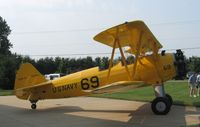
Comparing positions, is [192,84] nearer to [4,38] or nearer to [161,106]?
[161,106]

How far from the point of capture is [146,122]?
1304 centimetres

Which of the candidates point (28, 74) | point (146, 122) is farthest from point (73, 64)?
point (146, 122)

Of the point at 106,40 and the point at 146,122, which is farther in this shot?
the point at 106,40

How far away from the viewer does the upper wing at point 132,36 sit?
13.9 metres

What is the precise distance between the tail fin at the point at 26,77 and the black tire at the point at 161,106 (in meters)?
5.99

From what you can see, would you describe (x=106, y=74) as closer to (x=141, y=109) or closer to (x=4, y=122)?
(x=141, y=109)

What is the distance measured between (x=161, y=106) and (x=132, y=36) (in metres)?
2.87

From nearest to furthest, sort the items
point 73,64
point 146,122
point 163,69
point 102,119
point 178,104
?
point 146,122 → point 102,119 → point 163,69 → point 178,104 → point 73,64

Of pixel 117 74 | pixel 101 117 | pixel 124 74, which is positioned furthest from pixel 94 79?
pixel 101 117

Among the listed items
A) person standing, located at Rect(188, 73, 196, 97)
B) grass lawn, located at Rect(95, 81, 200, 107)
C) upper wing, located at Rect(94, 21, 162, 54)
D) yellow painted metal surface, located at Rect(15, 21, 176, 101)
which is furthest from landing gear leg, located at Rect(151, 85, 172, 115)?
person standing, located at Rect(188, 73, 196, 97)

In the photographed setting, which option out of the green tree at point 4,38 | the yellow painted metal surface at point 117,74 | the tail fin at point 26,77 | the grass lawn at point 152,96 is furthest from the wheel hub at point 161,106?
the green tree at point 4,38

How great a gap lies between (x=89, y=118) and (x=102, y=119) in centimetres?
67

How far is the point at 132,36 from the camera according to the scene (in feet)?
50.7

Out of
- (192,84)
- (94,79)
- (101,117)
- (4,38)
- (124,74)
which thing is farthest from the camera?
(4,38)
